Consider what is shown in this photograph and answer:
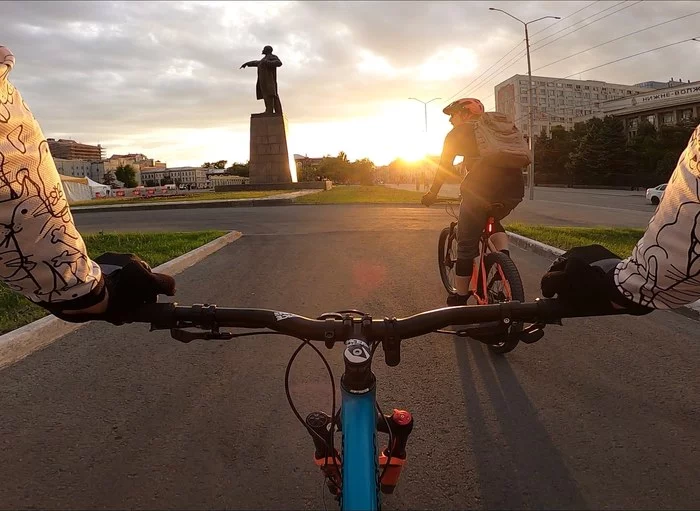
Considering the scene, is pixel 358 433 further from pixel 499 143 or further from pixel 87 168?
pixel 87 168

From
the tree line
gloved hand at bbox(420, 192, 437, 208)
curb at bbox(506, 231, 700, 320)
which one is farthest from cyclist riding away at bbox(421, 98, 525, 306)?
the tree line

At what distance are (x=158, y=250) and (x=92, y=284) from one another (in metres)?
8.65

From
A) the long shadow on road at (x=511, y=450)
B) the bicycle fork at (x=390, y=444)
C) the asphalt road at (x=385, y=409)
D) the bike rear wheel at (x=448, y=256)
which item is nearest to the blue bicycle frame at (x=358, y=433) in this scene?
the bicycle fork at (x=390, y=444)

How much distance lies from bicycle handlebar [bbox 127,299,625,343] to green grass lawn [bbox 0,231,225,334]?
427 cm

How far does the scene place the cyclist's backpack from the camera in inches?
168

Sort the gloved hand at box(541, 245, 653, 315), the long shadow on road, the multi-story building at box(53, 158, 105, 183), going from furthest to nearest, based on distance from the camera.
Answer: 1. the multi-story building at box(53, 158, 105, 183)
2. the long shadow on road
3. the gloved hand at box(541, 245, 653, 315)

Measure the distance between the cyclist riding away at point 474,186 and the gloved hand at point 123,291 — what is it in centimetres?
332

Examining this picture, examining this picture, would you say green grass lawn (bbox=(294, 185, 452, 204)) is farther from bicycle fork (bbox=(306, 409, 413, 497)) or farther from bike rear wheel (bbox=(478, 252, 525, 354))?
bicycle fork (bbox=(306, 409, 413, 497))

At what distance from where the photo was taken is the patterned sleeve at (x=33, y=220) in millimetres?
1313

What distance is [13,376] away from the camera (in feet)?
13.2

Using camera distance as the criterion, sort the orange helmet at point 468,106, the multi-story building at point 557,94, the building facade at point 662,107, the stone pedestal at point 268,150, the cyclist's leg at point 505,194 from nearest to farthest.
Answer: the cyclist's leg at point 505,194 < the orange helmet at point 468,106 < the stone pedestal at point 268,150 < the building facade at point 662,107 < the multi-story building at point 557,94

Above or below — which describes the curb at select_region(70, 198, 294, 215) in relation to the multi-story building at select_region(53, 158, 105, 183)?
below

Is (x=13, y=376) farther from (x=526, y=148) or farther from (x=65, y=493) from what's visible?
(x=526, y=148)

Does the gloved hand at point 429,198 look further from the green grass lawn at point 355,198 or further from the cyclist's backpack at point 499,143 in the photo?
the green grass lawn at point 355,198
